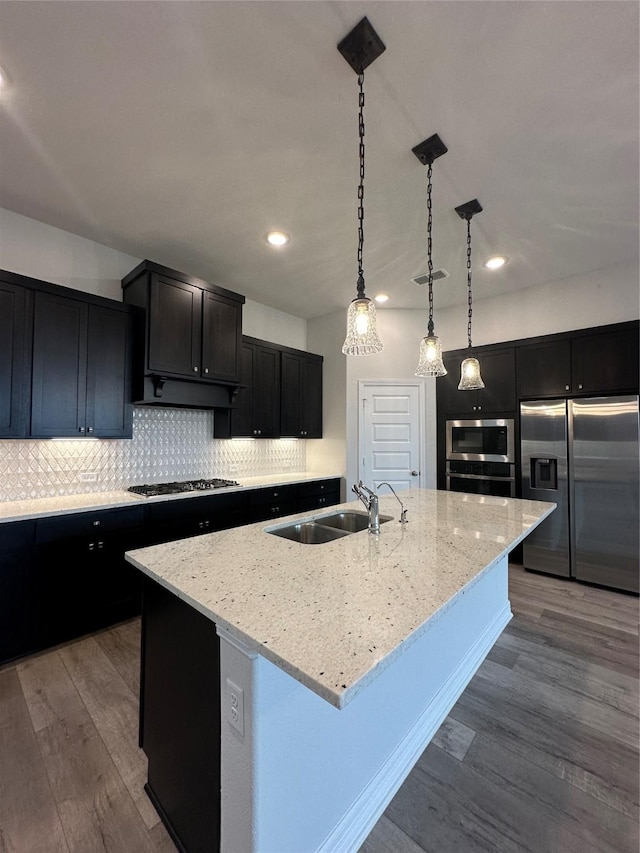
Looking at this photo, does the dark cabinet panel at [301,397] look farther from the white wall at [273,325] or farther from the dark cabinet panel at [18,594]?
the dark cabinet panel at [18,594]

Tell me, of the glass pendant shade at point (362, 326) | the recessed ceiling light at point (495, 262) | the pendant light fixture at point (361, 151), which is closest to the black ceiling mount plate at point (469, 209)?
the recessed ceiling light at point (495, 262)

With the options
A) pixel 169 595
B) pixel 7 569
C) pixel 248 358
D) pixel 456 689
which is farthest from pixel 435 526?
pixel 248 358

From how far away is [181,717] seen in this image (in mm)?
1224

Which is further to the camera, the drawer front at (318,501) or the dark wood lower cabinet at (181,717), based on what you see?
→ the drawer front at (318,501)

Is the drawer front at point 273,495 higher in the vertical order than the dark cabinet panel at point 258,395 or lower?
lower

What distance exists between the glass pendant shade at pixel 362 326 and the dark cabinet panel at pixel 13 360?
2.22 m

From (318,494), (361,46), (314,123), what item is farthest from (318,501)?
(361,46)

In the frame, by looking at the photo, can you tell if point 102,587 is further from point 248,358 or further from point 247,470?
point 248,358

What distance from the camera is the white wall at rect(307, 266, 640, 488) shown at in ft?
12.4

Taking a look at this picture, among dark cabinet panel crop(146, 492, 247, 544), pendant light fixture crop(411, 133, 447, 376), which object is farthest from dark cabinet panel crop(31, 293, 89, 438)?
pendant light fixture crop(411, 133, 447, 376)

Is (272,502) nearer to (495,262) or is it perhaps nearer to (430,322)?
(430,322)

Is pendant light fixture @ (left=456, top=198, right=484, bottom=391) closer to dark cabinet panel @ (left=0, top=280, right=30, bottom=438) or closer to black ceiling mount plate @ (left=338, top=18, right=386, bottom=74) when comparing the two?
black ceiling mount plate @ (left=338, top=18, right=386, bottom=74)

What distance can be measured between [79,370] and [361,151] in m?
2.39

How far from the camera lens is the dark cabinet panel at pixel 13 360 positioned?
2.37m
